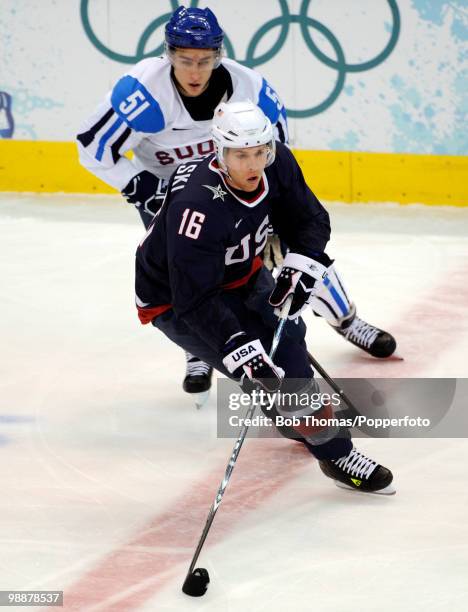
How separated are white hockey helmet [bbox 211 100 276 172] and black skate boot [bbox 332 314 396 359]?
1359mm

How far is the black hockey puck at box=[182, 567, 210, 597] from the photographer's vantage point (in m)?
2.57

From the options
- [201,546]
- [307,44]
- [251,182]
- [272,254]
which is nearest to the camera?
[201,546]

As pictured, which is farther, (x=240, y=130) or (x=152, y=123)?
(x=152, y=123)

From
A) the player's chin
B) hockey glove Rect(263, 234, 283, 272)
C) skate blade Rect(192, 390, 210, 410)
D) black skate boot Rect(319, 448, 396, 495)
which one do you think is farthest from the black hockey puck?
hockey glove Rect(263, 234, 283, 272)

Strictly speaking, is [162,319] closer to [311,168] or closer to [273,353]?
[273,353]

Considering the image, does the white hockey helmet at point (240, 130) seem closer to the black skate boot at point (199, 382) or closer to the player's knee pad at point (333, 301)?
the black skate boot at point (199, 382)

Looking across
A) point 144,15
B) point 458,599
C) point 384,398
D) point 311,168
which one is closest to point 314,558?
point 458,599

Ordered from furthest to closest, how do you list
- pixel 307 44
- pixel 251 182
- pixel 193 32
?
pixel 307 44 → pixel 193 32 → pixel 251 182

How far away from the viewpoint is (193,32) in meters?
3.44

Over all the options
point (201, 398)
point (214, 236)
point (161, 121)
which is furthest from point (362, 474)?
point (161, 121)

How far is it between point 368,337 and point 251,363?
1.39 m

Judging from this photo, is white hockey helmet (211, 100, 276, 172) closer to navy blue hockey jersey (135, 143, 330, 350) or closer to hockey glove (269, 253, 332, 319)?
navy blue hockey jersey (135, 143, 330, 350)

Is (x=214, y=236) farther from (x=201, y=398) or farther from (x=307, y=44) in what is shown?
(x=307, y=44)

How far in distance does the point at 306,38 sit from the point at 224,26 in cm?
41
